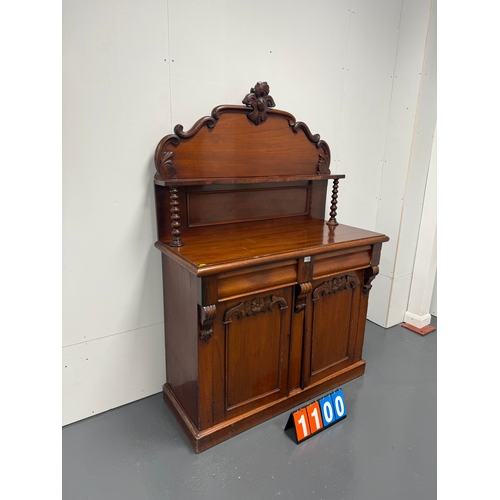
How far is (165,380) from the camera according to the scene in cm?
239

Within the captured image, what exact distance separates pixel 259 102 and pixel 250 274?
106 centimetres

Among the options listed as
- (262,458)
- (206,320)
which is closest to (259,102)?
(206,320)

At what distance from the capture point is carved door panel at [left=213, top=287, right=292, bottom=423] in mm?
1906

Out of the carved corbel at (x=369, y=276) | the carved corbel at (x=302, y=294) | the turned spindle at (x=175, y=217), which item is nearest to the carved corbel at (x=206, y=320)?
the turned spindle at (x=175, y=217)

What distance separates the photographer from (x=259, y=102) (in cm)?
221

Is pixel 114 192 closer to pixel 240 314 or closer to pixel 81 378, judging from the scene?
pixel 240 314

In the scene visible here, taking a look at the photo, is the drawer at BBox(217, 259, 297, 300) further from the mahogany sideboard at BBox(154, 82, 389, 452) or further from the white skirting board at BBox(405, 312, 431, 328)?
the white skirting board at BBox(405, 312, 431, 328)

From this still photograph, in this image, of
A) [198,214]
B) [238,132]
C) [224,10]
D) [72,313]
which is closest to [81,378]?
[72,313]

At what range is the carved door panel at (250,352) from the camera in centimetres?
191

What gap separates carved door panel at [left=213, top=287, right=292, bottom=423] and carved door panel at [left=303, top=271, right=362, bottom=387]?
0.62ft

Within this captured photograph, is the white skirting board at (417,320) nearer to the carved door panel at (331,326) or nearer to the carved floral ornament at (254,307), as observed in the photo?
the carved door panel at (331,326)

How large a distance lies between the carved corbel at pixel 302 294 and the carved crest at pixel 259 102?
1.01 m

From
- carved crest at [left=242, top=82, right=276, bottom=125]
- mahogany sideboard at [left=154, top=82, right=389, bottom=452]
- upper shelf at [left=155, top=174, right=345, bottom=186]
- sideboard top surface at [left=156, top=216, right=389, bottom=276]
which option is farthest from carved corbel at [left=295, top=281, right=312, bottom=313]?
carved crest at [left=242, top=82, right=276, bottom=125]

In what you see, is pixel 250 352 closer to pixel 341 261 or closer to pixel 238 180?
pixel 341 261
